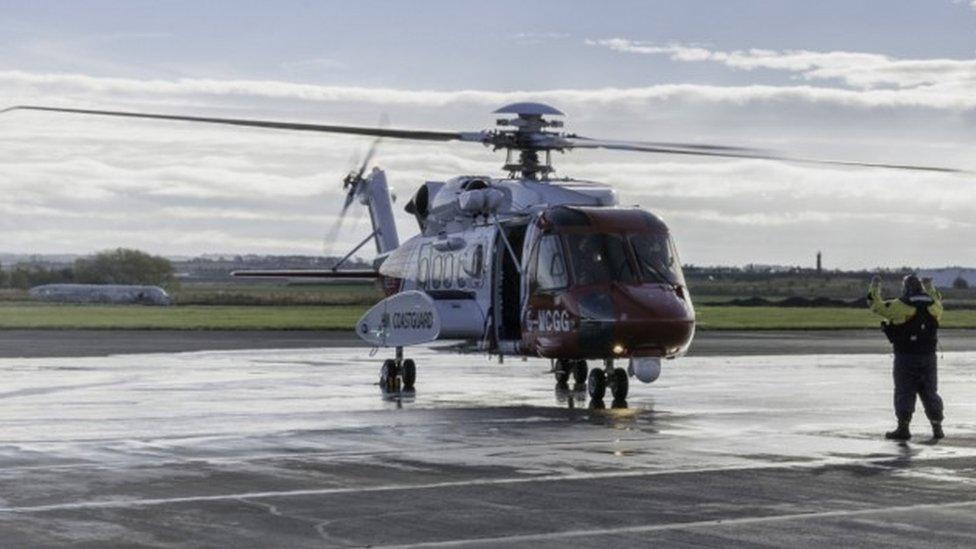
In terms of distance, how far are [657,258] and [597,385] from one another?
220cm

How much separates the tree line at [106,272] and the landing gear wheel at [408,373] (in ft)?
498

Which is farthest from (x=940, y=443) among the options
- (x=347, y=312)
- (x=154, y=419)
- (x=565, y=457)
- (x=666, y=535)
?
(x=347, y=312)

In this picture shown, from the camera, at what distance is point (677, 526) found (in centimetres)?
1259

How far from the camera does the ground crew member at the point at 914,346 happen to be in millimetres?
20125

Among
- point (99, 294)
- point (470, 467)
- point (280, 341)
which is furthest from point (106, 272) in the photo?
point (470, 467)

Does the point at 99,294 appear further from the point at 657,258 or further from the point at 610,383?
the point at 657,258

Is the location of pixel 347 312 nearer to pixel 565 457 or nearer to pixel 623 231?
pixel 623 231

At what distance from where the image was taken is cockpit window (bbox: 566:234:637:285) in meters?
24.7

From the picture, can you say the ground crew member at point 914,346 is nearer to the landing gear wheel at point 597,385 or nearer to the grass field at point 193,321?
the landing gear wheel at point 597,385

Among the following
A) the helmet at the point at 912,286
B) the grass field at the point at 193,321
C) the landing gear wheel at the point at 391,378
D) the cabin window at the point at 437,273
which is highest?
the cabin window at the point at 437,273

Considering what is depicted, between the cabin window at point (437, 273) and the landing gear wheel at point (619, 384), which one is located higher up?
the cabin window at point (437, 273)

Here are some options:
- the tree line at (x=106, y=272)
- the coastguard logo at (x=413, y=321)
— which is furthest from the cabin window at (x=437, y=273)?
the tree line at (x=106, y=272)

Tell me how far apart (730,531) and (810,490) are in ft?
8.82

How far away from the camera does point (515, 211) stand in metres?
27.3
